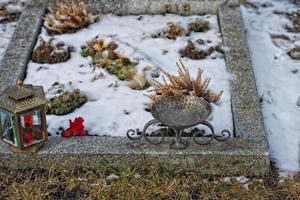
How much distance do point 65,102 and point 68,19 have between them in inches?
53.7

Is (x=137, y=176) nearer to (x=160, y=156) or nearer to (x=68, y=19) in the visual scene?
(x=160, y=156)

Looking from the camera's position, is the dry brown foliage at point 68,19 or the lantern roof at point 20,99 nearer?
the lantern roof at point 20,99

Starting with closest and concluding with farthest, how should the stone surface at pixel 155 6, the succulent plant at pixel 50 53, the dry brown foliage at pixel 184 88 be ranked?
the dry brown foliage at pixel 184 88
the succulent plant at pixel 50 53
the stone surface at pixel 155 6

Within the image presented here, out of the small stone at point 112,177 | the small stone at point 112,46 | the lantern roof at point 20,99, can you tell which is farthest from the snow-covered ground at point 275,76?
the lantern roof at point 20,99

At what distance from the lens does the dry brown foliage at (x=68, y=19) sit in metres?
5.90

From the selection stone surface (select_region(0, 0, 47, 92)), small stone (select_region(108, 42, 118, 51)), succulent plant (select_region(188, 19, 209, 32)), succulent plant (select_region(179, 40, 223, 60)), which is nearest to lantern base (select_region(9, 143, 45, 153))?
stone surface (select_region(0, 0, 47, 92))

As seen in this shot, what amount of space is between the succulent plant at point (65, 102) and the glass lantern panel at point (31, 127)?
21.1 inches

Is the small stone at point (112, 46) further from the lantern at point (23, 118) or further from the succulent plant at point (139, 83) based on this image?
the lantern at point (23, 118)

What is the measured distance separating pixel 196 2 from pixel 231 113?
1876 mm

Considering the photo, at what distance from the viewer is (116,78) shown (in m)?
5.16

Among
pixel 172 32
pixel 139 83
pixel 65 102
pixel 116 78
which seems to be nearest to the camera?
pixel 65 102

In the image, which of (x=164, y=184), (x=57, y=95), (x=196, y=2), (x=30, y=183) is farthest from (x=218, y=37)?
(x=30, y=183)

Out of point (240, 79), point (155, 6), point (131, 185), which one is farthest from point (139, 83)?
point (155, 6)

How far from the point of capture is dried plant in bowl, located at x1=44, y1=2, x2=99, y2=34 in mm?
5898
